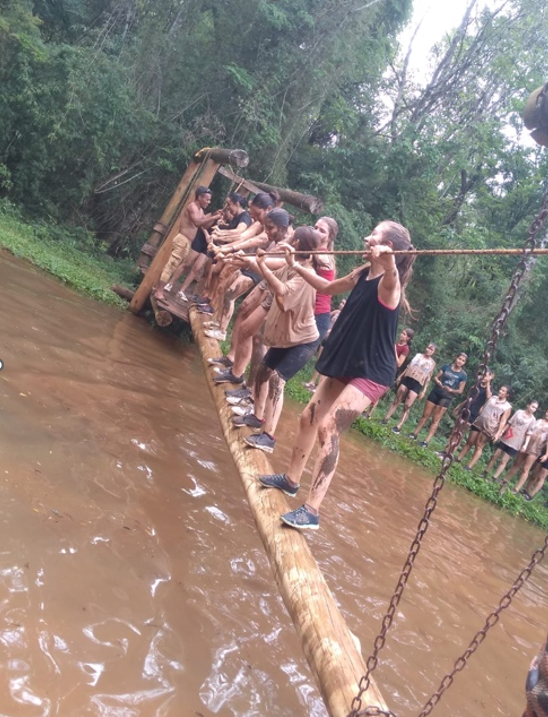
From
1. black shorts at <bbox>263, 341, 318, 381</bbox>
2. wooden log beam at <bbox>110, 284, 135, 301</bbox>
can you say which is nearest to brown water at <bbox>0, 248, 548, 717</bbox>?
black shorts at <bbox>263, 341, 318, 381</bbox>

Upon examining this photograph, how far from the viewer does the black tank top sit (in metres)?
3.58

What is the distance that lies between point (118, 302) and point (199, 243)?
2.65 m

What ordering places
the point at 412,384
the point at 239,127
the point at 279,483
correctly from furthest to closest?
the point at 239,127, the point at 412,384, the point at 279,483

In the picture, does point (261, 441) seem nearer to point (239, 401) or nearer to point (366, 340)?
point (239, 401)

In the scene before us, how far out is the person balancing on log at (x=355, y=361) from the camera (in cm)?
346

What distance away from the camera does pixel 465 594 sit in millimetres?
5531

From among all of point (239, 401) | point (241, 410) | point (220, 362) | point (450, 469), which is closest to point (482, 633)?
point (241, 410)

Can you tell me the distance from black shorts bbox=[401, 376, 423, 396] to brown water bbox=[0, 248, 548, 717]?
468 centimetres

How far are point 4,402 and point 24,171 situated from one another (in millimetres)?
12335

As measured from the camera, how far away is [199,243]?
9672 mm

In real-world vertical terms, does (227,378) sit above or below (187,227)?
below

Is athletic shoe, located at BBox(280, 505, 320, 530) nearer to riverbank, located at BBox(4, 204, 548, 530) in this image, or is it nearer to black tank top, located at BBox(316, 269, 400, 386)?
black tank top, located at BBox(316, 269, 400, 386)

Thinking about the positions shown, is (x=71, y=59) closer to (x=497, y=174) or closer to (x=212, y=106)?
(x=212, y=106)

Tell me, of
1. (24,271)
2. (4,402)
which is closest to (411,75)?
(24,271)
